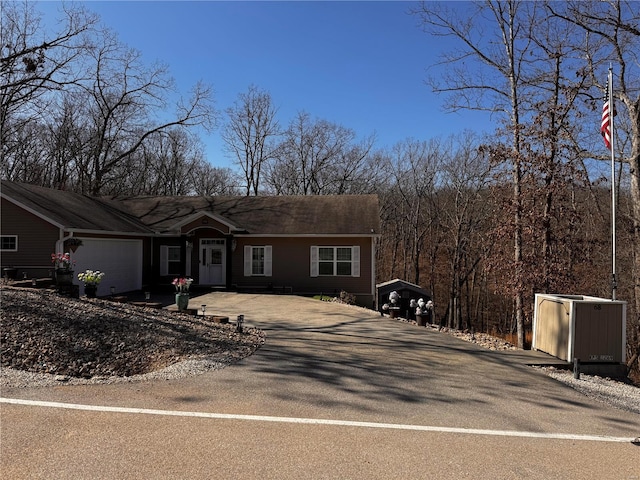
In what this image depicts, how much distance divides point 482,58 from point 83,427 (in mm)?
16001

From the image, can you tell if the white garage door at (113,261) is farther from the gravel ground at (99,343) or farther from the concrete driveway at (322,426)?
the concrete driveway at (322,426)

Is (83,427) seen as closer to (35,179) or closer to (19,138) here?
(19,138)

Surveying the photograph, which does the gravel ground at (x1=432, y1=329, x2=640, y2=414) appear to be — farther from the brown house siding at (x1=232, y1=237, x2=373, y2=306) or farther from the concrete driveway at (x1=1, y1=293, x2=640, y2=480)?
the brown house siding at (x1=232, y1=237, x2=373, y2=306)

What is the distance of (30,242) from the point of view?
1509 cm

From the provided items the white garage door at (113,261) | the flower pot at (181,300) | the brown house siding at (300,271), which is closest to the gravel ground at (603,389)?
the flower pot at (181,300)

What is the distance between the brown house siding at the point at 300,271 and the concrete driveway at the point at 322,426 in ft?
36.8

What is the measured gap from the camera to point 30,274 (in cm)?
1511

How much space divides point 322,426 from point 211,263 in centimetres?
1539

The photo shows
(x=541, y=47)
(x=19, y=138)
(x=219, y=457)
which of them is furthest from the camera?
(x=19, y=138)

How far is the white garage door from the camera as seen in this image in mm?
15485

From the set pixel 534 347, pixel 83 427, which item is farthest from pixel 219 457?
pixel 534 347

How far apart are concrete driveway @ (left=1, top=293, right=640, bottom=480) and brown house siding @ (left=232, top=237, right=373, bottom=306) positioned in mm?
11220

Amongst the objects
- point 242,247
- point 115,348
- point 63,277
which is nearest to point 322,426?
point 115,348

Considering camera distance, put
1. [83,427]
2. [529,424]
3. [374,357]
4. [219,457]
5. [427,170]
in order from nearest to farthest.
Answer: [219,457], [83,427], [529,424], [374,357], [427,170]
